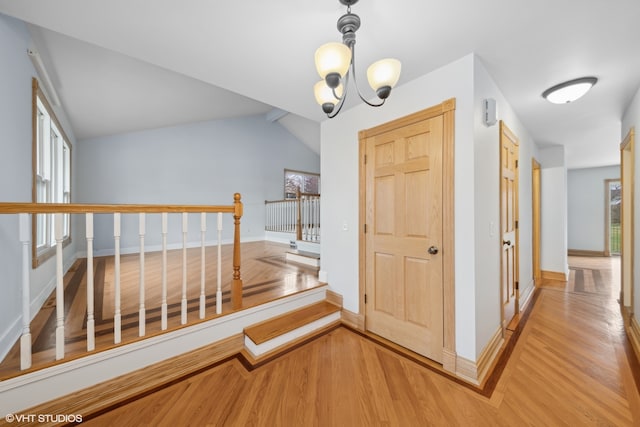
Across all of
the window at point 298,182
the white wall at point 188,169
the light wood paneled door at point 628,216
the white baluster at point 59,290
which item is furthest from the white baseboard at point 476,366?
the window at point 298,182

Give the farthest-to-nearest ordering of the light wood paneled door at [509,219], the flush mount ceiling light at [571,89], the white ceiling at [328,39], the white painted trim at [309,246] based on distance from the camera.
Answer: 1. the white painted trim at [309,246]
2. the light wood paneled door at [509,219]
3. the flush mount ceiling light at [571,89]
4. the white ceiling at [328,39]

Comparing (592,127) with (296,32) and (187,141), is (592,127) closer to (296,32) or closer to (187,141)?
(296,32)

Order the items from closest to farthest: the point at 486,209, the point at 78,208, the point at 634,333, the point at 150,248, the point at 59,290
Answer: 1. the point at 59,290
2. the point at 78,208
3. the point at 486,209
4. the point at 634,333
5. the point at 150,248

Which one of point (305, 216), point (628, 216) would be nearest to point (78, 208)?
point (305, 216)

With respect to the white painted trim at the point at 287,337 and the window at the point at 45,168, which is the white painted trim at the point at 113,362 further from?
the window at the point at 45,168

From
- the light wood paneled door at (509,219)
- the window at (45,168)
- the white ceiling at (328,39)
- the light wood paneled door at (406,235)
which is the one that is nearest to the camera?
the white ceiling at (328,39)

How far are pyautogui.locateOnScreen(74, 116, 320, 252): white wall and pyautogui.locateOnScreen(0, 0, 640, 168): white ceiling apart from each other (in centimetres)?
268

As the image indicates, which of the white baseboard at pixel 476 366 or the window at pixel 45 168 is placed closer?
the white baseboard at pixel 476 366

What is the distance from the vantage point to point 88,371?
5.18ft

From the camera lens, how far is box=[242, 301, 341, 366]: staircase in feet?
6.94

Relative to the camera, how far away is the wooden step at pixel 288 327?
7.03ft

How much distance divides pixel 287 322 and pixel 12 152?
8.44 ft

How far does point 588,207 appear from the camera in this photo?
6594 mm

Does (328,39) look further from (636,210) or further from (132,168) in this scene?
(132,168)
